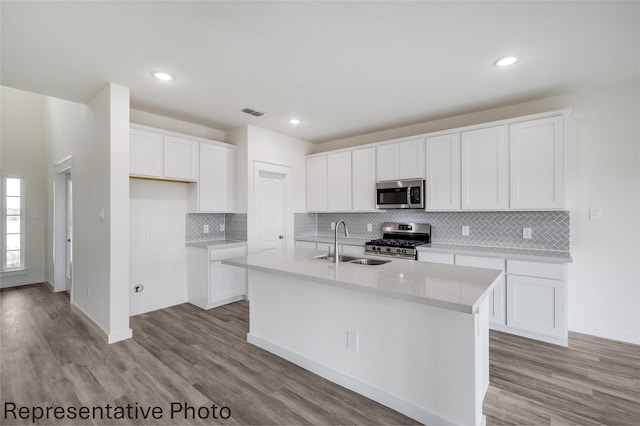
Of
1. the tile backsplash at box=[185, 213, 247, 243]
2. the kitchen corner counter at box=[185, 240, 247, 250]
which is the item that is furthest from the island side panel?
the tile backsplash at box=[185, 213, 247, 243]

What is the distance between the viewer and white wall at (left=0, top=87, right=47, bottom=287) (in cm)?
532

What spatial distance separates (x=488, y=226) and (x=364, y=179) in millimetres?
1820

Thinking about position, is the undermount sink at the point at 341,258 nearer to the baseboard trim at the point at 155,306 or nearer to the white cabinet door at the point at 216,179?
the white cabinet door at the point at 216,179

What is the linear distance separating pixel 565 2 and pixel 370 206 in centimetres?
308

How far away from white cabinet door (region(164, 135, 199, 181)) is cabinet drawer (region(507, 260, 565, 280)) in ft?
13.3

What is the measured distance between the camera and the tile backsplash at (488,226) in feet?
10.9

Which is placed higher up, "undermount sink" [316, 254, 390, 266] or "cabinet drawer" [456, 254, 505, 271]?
"undermount sink" [316, 254, 390, 266]

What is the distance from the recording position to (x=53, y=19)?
1.98m

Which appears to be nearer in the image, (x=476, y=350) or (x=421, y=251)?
(x=476, y=350)

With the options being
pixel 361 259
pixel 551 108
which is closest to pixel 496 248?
pixel 551 108

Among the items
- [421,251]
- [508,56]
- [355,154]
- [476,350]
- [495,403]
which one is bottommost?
[495,403]

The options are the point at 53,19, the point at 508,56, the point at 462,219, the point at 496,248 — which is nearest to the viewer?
the point at 53,19

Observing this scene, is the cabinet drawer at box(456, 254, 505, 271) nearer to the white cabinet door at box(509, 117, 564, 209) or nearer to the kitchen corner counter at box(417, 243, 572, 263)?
the kitchen corner counter at box(417, 243, 572, 263)

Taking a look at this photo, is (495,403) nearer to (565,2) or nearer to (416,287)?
(416,287)
